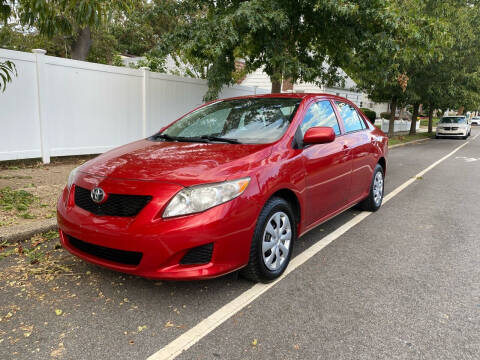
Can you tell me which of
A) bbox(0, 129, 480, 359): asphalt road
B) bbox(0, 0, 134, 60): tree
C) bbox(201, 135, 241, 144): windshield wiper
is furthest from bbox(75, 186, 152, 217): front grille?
bbox(0, 0, 134, 60): tree

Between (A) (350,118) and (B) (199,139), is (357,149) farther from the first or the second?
(B) (199,139)

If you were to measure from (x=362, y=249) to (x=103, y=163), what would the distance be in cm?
283

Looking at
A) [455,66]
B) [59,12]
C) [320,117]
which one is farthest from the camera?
[455,66]

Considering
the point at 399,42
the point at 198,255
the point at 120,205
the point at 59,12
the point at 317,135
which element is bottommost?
the point at 198,255

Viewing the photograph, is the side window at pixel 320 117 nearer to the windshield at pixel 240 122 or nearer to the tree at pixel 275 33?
the windshield at pixel 240 122

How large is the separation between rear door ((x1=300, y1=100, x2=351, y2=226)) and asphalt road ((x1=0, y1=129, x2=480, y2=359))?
1.68ft

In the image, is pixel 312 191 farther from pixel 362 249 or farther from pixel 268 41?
pixel 268 41

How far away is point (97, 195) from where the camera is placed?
2910mm

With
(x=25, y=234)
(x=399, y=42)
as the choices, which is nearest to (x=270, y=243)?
(x=25, y=234)

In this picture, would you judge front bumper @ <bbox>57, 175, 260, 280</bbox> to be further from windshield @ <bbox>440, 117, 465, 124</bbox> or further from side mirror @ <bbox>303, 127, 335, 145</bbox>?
windshield @ <bbox>440, 117, 465, 124</bbox>

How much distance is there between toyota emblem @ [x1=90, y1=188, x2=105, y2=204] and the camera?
2.89 m

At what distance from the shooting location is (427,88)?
19.6m

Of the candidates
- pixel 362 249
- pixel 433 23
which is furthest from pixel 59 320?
pixel 433 23

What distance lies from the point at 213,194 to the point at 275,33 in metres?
7.02
